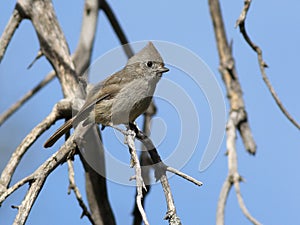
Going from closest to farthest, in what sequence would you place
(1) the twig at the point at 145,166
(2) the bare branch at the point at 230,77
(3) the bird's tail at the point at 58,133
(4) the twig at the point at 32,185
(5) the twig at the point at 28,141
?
(4) the twig at the point at 32,185, (5) the twig at the point at 28,141, (3) the bird's tail at the point at 58,133, (2) the bare branch at the point at 230,77, (1) the twig at the point at 145,166

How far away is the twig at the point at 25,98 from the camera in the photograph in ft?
18.4

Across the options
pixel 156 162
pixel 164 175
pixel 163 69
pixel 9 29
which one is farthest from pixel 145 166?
pixel 9 29

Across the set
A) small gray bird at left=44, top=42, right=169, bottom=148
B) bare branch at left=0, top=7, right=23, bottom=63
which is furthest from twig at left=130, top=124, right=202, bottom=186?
bare branch at left=0, top=7, right=23, bottom=63

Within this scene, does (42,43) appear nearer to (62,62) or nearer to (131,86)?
(62,62)

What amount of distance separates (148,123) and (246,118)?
1377 mm

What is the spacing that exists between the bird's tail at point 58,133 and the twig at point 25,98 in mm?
1125

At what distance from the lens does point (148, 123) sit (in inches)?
234

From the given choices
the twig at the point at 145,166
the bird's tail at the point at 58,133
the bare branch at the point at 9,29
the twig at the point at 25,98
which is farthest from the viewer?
the twig at the point at 25,98

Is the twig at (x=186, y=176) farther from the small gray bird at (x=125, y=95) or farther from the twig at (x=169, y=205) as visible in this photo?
the small gray bird at (x=125, y=95)

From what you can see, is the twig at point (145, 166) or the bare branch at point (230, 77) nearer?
the bare branch at point (230, 77)

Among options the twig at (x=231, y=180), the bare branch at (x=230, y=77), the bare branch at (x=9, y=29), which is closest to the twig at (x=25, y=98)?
the bare branch at (x=9, y=29)

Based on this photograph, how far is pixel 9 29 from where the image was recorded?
5.25m

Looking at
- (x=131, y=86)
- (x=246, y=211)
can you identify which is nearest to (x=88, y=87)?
(x=131, y=86)

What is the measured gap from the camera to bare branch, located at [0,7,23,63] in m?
5.16
